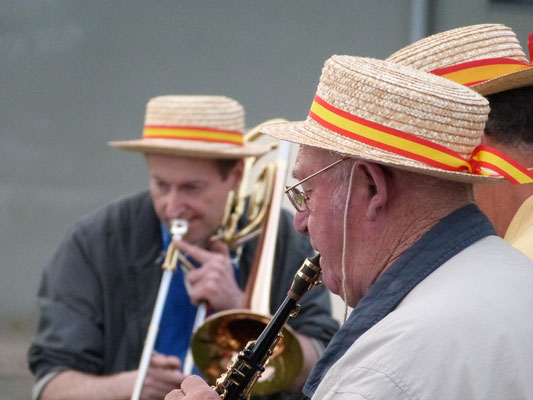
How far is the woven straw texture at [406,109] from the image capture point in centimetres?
188

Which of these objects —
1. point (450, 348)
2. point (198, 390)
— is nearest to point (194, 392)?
point (198, 390)

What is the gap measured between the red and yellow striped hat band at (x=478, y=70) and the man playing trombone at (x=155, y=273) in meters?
1.50

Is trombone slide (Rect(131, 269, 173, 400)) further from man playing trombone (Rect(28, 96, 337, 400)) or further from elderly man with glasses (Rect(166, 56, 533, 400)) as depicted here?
elderly man with glasses (Rect(166, 56, 533, 400))

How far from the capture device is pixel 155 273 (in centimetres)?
404

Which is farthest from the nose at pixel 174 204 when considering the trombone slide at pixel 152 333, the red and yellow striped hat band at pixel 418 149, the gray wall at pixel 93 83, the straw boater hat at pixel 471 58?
the red and yellow striped hat band at pixel 418 149

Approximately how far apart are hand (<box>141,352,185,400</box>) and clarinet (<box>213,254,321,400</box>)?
4.77 feet

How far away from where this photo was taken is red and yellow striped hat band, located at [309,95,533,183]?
1883 mm

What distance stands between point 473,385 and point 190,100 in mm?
2778

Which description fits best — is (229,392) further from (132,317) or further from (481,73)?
(132,317)

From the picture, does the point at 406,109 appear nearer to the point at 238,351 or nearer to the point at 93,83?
the point at 238,351

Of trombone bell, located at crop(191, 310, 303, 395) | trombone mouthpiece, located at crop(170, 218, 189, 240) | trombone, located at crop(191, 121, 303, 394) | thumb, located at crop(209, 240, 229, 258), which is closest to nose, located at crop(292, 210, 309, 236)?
trombone, located at crop(191, 121, 303, 394)

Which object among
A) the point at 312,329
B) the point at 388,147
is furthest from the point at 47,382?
the point at 388,147

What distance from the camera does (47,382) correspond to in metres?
3.90

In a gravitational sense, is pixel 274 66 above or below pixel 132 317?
above
